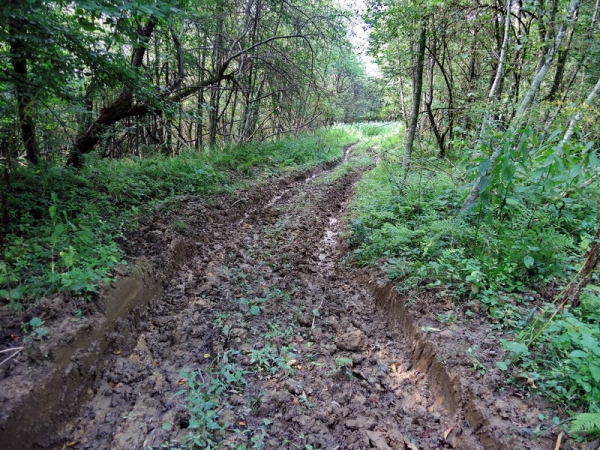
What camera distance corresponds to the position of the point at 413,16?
7449mm

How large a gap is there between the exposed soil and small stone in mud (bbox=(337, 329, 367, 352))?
0.7 inches

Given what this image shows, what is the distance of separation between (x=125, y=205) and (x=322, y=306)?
142 inches

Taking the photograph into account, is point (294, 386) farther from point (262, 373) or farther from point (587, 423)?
point (587, 423)

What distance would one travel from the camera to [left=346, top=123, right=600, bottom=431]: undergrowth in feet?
7.89

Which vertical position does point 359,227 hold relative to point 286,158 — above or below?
below

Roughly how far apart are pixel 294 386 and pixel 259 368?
0.36m

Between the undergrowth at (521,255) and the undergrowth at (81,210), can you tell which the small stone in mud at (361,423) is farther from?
the undergrowth at (81,210)

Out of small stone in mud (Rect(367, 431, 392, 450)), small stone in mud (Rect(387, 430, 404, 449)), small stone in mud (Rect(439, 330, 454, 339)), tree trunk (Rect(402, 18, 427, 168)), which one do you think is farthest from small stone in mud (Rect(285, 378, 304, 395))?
tree trunk (Rect(402, 18, 427, 168))

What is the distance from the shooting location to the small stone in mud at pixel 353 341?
3.33m

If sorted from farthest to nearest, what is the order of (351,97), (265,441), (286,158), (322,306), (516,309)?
(351,97), (286,158), (322,306), (516,309), (265,441)

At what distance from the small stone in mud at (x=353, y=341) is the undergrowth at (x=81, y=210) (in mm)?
2451

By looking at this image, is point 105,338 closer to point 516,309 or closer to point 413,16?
point 516,309

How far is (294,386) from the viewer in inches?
109

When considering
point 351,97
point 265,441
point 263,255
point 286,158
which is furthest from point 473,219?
point 351,97
